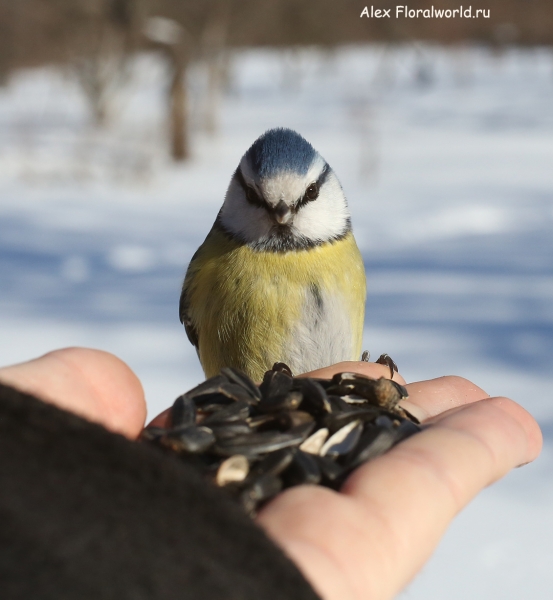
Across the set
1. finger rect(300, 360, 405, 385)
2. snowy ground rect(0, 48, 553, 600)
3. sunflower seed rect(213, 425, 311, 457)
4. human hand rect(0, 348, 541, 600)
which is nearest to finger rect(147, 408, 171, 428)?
human hand rect(0, 348, 541, 600)

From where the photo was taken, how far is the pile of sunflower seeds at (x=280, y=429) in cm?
187

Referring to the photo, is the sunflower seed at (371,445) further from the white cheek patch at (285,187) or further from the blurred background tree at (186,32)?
the blurred background tree at (186,32)

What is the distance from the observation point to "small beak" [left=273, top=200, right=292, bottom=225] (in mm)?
2820

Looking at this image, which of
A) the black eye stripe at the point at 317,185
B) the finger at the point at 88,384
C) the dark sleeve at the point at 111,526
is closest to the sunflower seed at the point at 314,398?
the finger at the point at 88,384

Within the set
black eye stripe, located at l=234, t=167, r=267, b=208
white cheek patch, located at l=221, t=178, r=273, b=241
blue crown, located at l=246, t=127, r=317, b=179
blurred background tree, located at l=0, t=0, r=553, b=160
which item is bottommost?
white cheek patch, located at l=221, t=178, r=273, b=241

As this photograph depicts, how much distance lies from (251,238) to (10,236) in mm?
6652

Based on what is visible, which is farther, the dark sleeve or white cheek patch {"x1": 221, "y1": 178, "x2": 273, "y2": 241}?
white cheek patch {"x1": 221, "y1": 178, "x2": 273, "y2": 241}

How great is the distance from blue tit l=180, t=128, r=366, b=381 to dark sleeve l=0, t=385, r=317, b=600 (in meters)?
1.24

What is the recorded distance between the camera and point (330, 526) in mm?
1620

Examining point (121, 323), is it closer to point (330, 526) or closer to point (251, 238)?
point (251, 238)

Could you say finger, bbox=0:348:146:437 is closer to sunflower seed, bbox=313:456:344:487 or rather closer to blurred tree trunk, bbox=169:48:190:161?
sunflower seed, bbox=313:456:344:487

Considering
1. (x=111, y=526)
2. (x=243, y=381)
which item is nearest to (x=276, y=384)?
(x=243, y=381)

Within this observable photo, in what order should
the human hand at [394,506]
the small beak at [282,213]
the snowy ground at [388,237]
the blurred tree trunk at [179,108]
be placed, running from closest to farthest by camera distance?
the human hand at [394,506] → the small beak at [282,213] → the snowy ground at [388,237] → the blurred tree trunk at [179,108]

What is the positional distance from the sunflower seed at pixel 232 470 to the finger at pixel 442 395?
769mm
